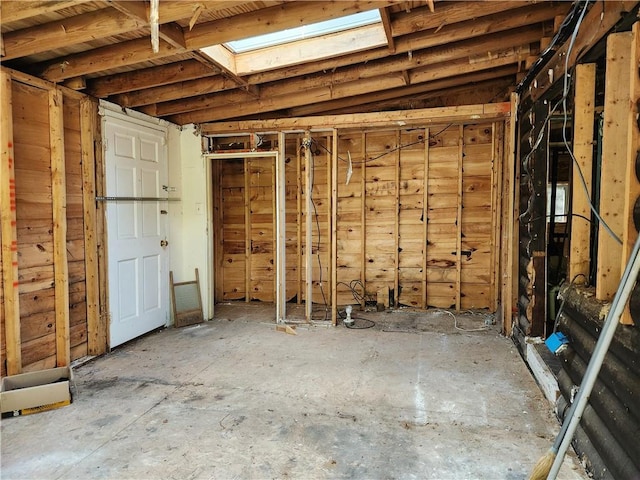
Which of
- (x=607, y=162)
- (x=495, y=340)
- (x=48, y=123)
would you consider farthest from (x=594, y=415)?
(x=48, y=123)

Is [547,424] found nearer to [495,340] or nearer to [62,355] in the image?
[495,340]

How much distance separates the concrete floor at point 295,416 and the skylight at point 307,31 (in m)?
2.64

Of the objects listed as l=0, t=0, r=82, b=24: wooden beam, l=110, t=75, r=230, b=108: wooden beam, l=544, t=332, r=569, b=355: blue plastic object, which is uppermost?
l=110, t=75, r=230, b=108: wooden beam

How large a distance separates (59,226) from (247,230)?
2.66 meters

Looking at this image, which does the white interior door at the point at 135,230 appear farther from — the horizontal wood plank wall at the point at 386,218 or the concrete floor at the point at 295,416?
the horizontal wood plank wall at the point at 386,218

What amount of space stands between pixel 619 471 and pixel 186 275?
170 inches

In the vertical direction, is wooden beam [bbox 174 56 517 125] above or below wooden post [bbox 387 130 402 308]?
above

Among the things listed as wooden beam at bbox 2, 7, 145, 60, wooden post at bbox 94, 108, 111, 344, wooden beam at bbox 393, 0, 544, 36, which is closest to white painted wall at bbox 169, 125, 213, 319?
wooden post at bbox 94, 108, 111, 344

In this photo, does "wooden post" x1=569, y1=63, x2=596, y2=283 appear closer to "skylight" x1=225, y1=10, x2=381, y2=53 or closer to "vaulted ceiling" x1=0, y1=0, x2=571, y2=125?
"vaulted ceiling" x1=0, y1=0, x2=571, y2=125

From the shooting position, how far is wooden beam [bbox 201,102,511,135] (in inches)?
164

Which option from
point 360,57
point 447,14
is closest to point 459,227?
point 360,57

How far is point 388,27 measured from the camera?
2859mm

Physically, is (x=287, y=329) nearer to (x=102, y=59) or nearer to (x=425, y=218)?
(x=425, y=218)

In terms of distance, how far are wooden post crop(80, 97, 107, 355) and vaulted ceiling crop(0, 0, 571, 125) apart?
0.83 feet
